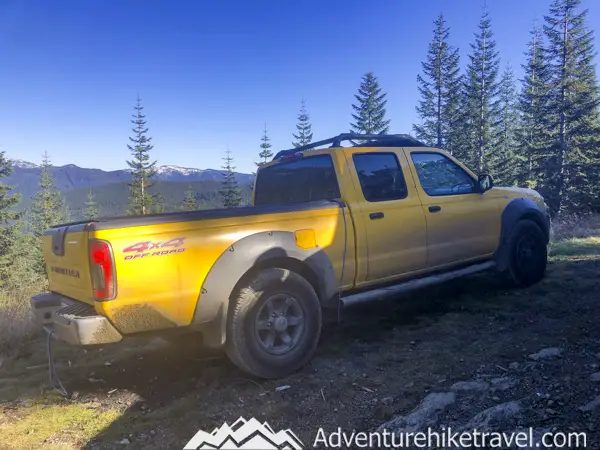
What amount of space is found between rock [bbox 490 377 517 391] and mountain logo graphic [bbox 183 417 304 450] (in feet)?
4.47

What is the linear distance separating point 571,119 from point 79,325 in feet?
96.3

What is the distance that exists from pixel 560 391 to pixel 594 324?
2153 millimetres

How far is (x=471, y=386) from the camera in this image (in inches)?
111

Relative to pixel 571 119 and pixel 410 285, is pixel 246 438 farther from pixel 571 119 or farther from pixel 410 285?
pixel 571 119

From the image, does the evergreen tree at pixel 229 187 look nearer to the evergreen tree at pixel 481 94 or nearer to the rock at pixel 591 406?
the evergreen tree at pixel 481 94

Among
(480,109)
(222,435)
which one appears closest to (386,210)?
(222,435)

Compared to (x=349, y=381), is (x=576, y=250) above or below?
above

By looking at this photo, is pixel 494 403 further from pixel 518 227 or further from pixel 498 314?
pixel 518 227

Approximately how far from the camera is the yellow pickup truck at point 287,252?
112 inches

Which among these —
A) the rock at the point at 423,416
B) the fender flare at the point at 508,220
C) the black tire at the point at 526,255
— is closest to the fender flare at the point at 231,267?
the rock at the point at 423,416

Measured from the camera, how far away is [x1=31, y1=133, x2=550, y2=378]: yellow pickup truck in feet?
9.30

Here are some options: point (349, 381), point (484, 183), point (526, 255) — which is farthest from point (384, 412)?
point (526, 255)

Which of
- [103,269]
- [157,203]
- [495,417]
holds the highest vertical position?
[157,203]

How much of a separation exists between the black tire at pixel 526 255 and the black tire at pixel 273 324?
3.24m
